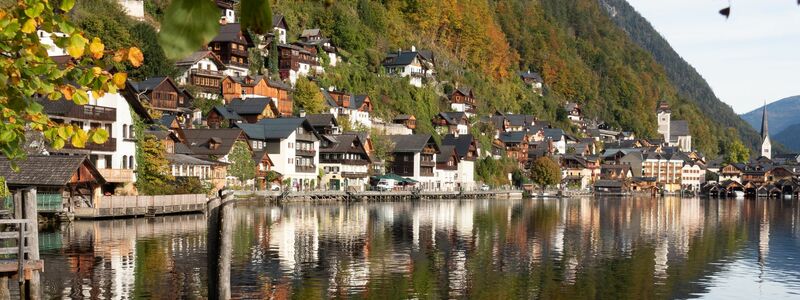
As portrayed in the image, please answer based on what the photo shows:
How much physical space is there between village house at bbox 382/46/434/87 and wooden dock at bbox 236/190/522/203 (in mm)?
21910

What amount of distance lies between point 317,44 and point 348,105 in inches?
435

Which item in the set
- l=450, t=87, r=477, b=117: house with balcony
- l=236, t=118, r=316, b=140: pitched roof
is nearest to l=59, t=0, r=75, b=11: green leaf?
l=236, t=118, r=316, b=140: pitched roof

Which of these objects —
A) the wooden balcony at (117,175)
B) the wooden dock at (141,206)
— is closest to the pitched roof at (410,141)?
the wooden dock at (141,206)

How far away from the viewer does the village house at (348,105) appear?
4080 inches

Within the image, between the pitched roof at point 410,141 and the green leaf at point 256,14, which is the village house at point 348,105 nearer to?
the pitched roof at point 410,141

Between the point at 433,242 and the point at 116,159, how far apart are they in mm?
22055

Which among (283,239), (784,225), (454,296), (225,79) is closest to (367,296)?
(454,296)

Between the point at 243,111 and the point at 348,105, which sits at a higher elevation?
the point at 348,105

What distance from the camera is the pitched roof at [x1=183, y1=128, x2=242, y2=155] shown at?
249 ft

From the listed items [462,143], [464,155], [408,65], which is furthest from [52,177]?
[408,65]

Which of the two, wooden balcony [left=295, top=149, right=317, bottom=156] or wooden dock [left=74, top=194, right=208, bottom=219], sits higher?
wooden balcony [left=295, top=149, right=317, bottom=156]

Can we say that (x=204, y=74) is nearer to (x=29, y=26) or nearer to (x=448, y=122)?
(x=448, y=122)

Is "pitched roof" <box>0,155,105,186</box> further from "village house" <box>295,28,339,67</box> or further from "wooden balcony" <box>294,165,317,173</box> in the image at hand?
"village house" <box>295,28,339,67</box>

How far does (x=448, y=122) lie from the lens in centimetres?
12250
